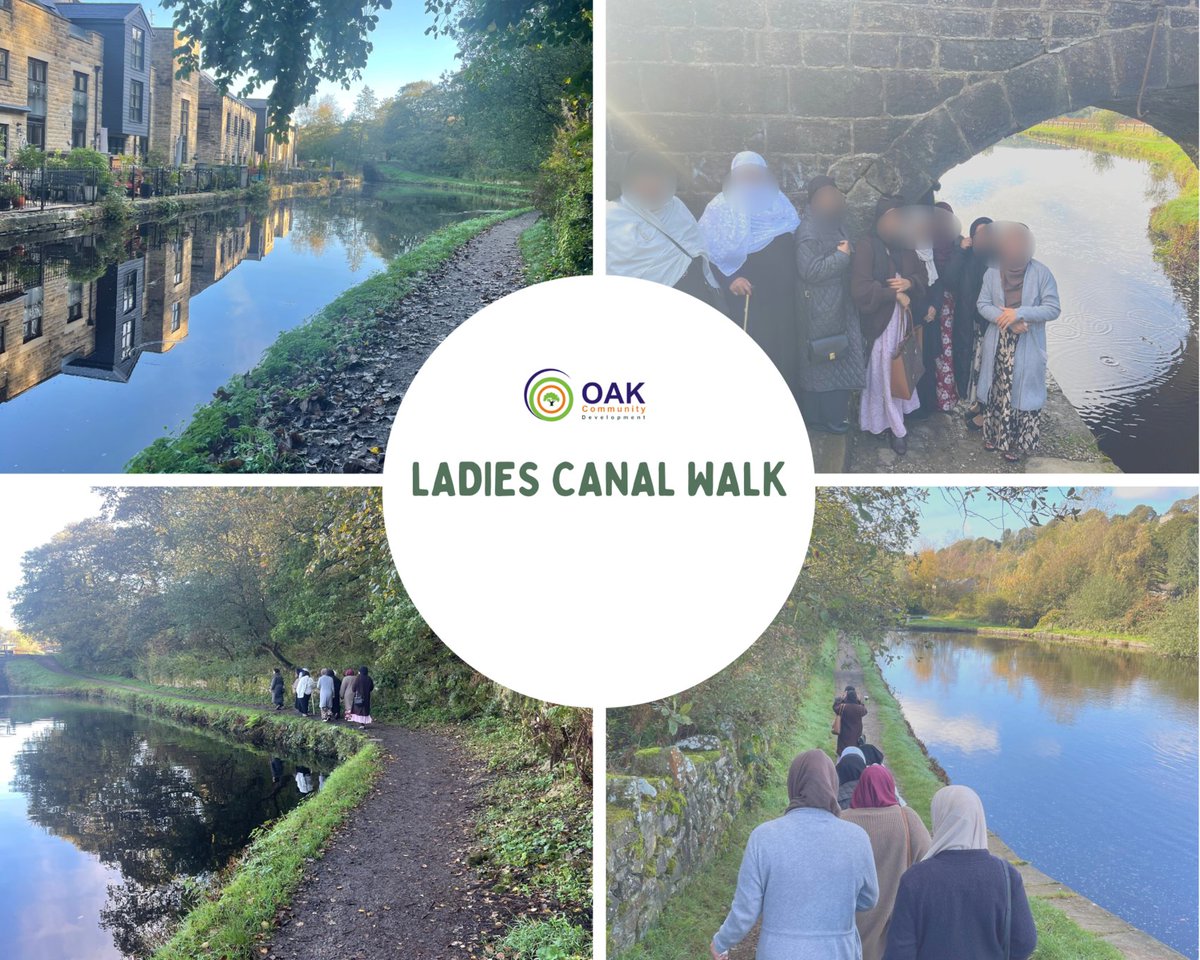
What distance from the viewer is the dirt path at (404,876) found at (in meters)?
3.73

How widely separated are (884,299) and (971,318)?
0.39 meters

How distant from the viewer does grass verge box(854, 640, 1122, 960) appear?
3619 mm

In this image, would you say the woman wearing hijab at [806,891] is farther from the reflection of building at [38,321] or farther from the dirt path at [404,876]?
the reflection of building at [38,321]

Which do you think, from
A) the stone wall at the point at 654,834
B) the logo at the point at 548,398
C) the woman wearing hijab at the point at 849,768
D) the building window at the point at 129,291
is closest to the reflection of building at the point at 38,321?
the building window at the point at 129,291

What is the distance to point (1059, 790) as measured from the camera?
3859mm

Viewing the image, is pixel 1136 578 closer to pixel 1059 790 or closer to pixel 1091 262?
pixel 1059 790

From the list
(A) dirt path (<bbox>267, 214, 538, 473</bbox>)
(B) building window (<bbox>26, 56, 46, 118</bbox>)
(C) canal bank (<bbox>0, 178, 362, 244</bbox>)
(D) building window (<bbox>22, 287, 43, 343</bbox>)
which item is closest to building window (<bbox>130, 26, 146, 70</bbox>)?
(B) building window (<bbox>26, 56, 46, 118</bbox>)

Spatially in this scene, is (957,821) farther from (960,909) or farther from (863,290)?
(863,290)

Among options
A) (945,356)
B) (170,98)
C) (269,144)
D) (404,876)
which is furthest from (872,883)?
(170,98)

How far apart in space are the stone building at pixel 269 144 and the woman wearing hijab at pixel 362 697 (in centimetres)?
234

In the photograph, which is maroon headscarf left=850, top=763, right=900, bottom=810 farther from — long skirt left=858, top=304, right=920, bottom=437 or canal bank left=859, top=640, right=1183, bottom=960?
long skirt left=858, top=304, right=920, bottom=437

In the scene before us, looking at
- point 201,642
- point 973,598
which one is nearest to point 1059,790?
point 973,598

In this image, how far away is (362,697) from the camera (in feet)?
15.2

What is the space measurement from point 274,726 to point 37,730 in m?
0.96
